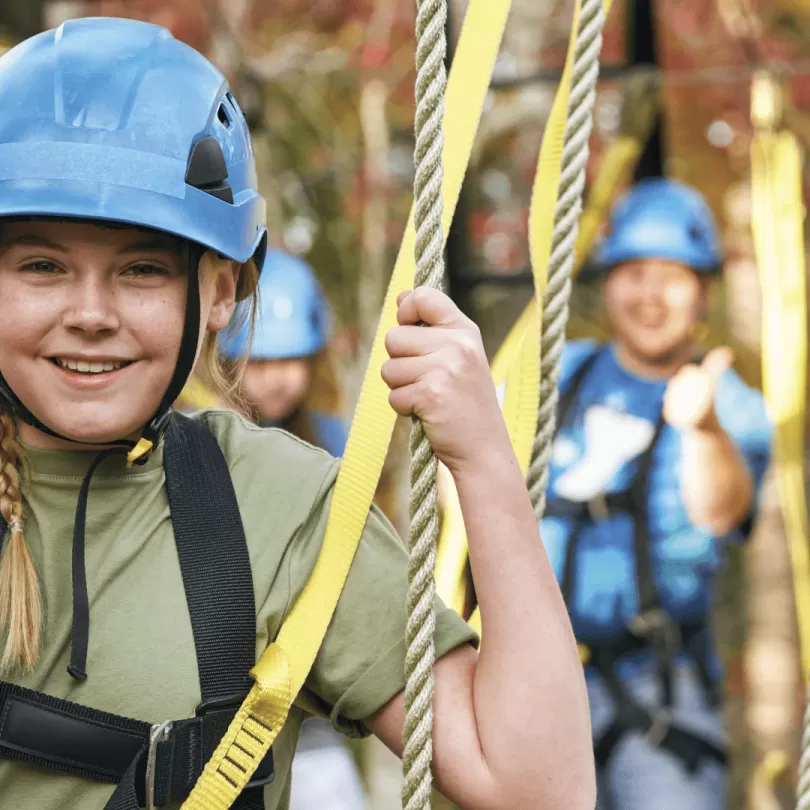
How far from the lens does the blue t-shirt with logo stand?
4500 millimetres

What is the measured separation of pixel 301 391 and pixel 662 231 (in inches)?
65.5

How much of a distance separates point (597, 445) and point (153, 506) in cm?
324

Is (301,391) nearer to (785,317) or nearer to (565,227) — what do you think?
(785,317)

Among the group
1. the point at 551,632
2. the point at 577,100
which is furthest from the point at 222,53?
the point at 551,632

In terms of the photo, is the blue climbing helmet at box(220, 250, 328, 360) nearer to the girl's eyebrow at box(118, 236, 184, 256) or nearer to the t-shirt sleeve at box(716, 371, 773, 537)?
the t-shirt sleeve at box(716, 371, 773, 537)

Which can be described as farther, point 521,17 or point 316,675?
point 521,17

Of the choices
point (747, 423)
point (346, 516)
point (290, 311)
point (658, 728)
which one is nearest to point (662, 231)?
point (747, 423)

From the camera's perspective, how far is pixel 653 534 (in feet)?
14.9

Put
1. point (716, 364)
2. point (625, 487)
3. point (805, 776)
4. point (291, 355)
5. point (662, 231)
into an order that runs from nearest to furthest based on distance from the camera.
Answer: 1. point (805, 776)
2. point (625, 487)
3. point (716, 364)
4. point (291, 355)
5. point (662, 231)

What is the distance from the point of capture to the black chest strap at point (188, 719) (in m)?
1.48

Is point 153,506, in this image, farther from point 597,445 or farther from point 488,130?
point 488,130

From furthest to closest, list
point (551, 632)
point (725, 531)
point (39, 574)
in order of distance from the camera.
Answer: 1. point (725, 531)
2. point (39, 574)
3. point (551, 632)

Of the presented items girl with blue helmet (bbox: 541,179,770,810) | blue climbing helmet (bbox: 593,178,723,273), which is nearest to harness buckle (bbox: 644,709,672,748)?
girl with blue helmet (bbox: 541,179,770,810)

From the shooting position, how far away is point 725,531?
15.1 ft
